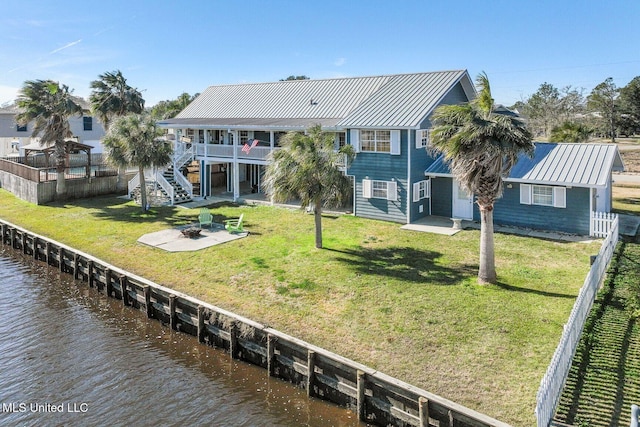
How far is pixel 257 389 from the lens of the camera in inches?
456

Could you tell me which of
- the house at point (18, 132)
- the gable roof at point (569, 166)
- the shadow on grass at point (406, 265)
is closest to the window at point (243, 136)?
the gable roof at point (569, 166)

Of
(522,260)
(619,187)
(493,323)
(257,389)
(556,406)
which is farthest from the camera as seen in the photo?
(619,187)

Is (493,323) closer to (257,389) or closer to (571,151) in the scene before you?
(257,389)

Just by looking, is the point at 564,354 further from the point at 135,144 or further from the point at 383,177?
the point at 135,144

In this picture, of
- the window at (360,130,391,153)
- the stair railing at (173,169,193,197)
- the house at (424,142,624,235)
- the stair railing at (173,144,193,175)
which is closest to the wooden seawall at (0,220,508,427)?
the house at (424,142,624,235)

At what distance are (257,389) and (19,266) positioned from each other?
16.0 meters

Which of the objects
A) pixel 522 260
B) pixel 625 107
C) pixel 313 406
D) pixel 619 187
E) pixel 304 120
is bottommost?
pixel 313 406

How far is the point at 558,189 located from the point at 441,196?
591cm

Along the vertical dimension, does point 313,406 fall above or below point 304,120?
below

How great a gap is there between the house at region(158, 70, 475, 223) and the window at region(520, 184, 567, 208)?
504 centimetres

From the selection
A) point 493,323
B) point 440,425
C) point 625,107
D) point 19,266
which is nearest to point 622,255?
point 493,323

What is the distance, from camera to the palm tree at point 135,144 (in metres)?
26.3

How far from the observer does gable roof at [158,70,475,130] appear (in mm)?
24859

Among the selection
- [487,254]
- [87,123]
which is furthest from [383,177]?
[87,123]
